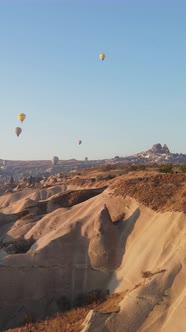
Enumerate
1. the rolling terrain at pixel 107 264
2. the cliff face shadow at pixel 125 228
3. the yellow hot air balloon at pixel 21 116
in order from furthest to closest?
the yellow hot air balloon at pixel 21 116
the cliff face shadow at pixel 125 228
the rolling terrain at pixel 107 264

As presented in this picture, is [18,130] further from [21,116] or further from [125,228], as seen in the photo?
[125,228]

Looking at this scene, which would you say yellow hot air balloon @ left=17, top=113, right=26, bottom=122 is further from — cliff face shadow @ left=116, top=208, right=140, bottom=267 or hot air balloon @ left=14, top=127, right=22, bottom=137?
cliff face shadow @ left=116, top=208, right=140, bottom=267

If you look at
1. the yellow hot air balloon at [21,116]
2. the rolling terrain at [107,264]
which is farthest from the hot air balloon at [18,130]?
the rolling terrain at [107,264]

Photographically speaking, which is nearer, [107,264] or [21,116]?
[107,264]

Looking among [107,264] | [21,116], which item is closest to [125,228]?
[107,264]

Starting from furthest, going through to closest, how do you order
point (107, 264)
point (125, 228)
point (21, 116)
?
point (21, 116) < point (125, 228) < point (107, 264)

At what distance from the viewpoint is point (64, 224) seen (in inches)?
1144

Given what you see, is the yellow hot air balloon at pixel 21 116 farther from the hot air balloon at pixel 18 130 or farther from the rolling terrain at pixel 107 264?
the rolling terrain at pixel 107 264

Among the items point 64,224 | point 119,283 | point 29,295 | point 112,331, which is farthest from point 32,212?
point 112,331

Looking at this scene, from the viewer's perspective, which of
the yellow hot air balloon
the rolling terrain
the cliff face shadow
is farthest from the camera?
the yellow hot air balloon

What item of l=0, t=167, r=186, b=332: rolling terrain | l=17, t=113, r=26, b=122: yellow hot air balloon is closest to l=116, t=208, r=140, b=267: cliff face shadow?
l=0, t=167, r=186, b=332: rolling terrain

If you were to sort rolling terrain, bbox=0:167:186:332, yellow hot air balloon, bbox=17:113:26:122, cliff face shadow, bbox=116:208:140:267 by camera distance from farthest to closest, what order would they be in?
yellow hot air balloon, bbox=17:113:26:122 < cliff face shadow, bbox=116:208:140:267 < rolling terrain, bbox=0:167:186:332

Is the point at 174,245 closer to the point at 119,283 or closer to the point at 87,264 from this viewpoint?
the point at 119,283

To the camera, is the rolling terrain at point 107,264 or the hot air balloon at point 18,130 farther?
the hot air balloon at point 18,130
